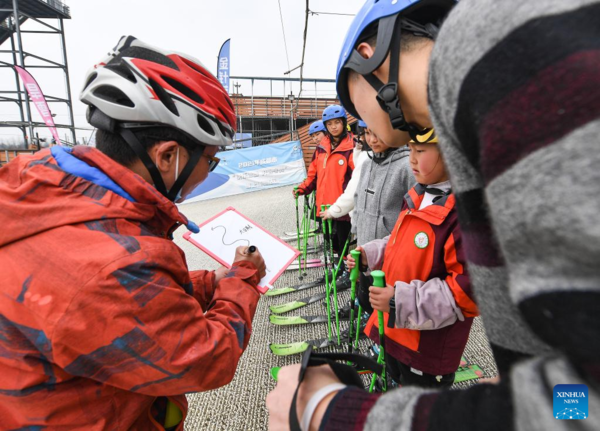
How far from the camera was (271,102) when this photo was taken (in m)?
24.0

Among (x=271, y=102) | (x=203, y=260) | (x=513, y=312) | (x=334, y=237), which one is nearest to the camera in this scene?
(x=513, y=312)

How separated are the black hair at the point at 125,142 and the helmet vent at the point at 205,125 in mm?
104

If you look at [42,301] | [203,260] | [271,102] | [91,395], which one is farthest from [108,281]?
[271,102]

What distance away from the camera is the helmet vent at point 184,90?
47.8 inches

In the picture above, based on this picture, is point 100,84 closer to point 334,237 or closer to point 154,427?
point 154,427

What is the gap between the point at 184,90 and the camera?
124 centimetres

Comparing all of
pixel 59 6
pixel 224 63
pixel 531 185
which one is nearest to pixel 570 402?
pixel 531 185

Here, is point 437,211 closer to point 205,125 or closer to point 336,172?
point 205,125

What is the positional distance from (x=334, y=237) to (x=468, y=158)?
436 centimetres

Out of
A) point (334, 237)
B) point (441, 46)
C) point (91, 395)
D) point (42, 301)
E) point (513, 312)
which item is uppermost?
point (441, 46)

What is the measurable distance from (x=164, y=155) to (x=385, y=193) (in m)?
1.89

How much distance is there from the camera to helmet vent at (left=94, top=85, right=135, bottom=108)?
1.11 metres

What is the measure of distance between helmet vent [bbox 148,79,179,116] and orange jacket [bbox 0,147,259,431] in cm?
36

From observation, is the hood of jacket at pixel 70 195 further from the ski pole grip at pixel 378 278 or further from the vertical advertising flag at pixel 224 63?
the vertical advertising flag at pixel 224 63
